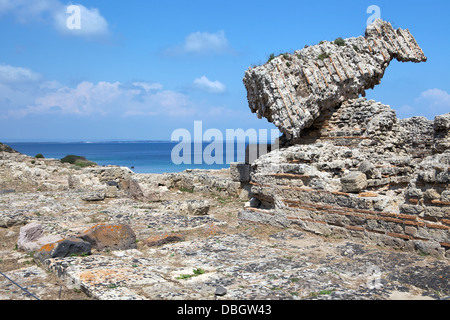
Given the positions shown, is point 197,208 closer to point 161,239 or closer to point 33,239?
point 161,239

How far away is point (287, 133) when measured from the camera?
36.8 feet

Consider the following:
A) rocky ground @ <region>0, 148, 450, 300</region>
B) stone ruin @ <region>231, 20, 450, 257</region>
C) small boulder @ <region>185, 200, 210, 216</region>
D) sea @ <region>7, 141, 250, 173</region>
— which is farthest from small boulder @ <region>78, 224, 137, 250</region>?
sea @ <region>7, 141, 250, 173</region>

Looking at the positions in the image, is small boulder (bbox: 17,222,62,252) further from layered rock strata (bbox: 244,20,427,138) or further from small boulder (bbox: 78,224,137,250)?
layered rock strata (bbox: 244,20,427,138)

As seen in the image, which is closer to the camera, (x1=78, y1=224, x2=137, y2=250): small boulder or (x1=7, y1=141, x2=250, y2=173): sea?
(x1=78, y1=224, x2=137, y2=250): small boulder

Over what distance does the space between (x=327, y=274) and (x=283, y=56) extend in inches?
313

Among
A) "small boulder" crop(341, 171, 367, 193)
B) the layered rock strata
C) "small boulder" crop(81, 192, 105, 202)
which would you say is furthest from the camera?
"small boulder" crop(81, 192, 105, 202)

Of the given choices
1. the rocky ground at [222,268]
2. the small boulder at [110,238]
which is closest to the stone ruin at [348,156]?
the rocky ground at [222,268]

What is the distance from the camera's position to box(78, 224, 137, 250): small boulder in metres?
5.92

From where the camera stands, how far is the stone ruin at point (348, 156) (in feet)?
17.7

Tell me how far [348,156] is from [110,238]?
15.5ft

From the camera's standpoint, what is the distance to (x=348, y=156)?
7590 millimetres

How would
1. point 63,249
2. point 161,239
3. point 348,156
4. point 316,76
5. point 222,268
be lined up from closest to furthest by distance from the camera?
point 222,268
point 63,249
point 161,239
point 348,156
point 316,76

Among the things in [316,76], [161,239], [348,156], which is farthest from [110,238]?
[316,76]

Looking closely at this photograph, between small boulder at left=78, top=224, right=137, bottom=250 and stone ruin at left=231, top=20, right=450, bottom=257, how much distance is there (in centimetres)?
251
